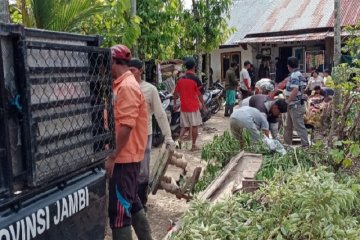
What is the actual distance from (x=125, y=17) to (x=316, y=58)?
12166 mm

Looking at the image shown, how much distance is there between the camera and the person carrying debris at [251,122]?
19.2 ft

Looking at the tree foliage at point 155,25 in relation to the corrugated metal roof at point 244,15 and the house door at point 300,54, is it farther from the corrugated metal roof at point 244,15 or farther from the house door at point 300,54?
the corrugated metal roof at point 244,15

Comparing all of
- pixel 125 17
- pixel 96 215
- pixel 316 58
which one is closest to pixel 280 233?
pixel 96 215

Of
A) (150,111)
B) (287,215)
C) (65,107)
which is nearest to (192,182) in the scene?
(150,111)

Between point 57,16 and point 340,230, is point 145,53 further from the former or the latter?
point 340,230

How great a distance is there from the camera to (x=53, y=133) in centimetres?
220

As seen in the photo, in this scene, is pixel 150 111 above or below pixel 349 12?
below

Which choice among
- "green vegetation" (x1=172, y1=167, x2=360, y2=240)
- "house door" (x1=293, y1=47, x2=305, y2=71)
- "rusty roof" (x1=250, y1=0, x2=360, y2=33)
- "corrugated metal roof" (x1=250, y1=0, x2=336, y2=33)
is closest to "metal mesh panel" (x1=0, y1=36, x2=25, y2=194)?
"green vegetation" (x1=172, y1=167, x2=360, y2=240)

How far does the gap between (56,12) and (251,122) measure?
2.61 meters

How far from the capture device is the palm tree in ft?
16.1

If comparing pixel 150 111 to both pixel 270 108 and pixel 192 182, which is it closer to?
pixel 192 182

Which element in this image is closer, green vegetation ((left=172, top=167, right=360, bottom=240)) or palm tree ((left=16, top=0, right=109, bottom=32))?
green vegetation ((left=172, top=167, right=360, bottom=240))

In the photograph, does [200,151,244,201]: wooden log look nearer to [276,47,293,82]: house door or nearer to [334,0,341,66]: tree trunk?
[334,0,341,66]: tree trunk

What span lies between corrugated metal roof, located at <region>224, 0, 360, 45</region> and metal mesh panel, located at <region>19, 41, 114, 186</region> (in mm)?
14055
